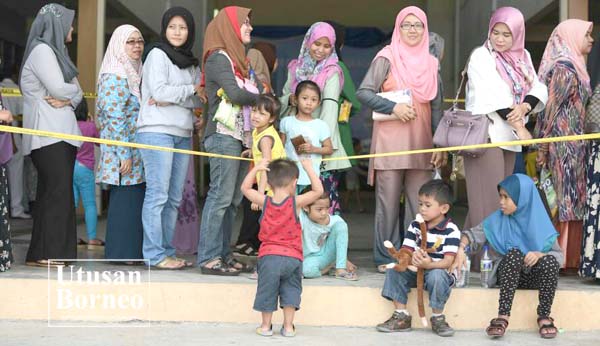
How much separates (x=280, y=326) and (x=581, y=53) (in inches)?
99.0

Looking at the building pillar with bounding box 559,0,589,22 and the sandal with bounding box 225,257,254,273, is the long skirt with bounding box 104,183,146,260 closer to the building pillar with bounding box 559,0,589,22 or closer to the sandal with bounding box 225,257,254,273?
the sandal with bounding box 225,257,254,273

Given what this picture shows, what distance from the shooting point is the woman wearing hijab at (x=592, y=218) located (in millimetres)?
4926

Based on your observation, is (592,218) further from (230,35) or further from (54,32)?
(54,32)

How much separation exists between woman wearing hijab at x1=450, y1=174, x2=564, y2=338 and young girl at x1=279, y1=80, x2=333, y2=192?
1.05 meters

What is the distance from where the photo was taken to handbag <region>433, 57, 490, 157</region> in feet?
16.5

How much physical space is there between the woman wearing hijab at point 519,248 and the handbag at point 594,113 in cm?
78

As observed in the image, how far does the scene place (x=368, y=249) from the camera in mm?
6785

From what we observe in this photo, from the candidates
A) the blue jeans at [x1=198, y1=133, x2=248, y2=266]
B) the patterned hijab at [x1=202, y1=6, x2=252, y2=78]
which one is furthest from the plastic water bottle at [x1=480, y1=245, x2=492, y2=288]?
the patterned hijab at [x1=202, y1=6, x2=252, y2=78]

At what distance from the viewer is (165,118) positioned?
5133 millimetres

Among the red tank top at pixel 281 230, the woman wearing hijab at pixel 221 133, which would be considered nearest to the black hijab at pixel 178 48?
the woman wearing hijab at pixel 221 133

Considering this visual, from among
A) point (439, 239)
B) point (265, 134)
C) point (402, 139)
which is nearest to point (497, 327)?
point (439, 239)

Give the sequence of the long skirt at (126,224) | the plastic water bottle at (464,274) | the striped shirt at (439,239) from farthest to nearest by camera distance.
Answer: the long skirt at (126,224), the plastic water bottle at (464,274), the striped shirt at (439,239)

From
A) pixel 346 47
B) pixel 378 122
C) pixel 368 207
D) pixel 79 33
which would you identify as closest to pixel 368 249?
pixel 378 122

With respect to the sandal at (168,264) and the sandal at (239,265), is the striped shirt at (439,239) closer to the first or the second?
the sandal at (239,265)
